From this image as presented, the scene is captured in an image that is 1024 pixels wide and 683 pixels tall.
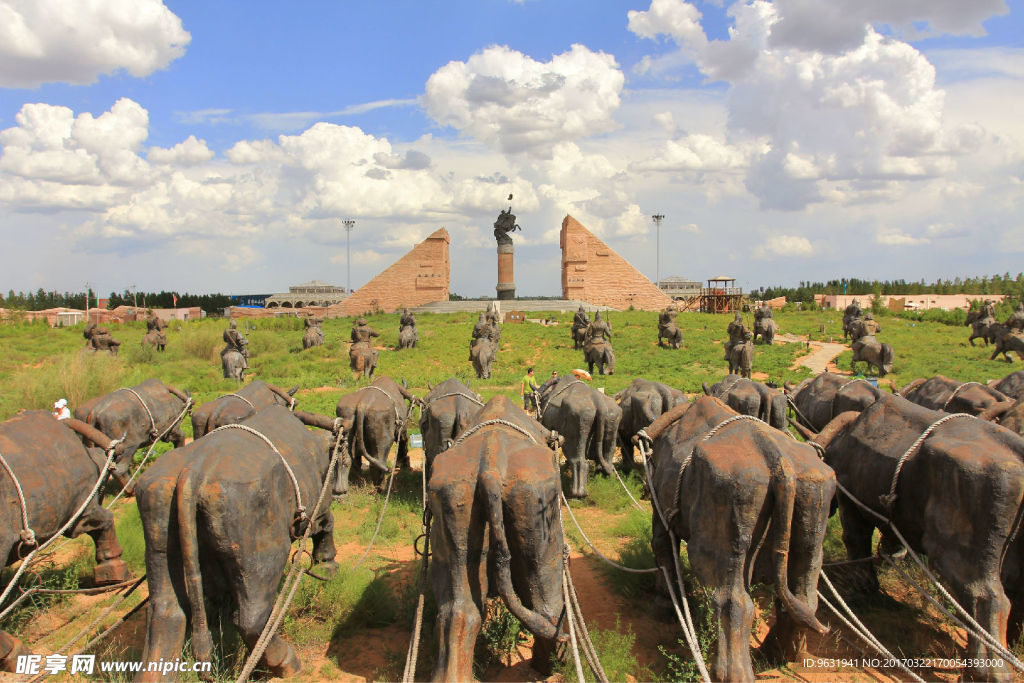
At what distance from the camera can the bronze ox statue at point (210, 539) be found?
395 centimetres

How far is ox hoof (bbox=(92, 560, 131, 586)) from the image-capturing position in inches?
254

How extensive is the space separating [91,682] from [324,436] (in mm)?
2394

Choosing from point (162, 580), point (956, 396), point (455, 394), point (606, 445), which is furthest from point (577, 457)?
point (162, 580)

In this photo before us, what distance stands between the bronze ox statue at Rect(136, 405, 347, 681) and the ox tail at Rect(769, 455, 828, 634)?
332 centimetres

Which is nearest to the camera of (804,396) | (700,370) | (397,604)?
(397,604)

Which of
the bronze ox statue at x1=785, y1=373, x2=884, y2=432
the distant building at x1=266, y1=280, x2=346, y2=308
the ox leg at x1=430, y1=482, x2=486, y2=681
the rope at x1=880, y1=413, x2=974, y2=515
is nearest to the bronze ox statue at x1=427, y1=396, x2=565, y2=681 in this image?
the ox leg at x1=430, y1=482, x2=486, y2=681

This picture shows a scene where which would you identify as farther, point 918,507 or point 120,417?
point 120,417

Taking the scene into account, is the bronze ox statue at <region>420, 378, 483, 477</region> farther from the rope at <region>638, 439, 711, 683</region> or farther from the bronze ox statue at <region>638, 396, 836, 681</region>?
the bronze ox statue at <region>638, 396, 836, 681</region>

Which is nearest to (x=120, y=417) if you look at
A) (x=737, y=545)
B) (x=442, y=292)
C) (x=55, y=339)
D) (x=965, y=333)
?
(x=737, y=545)

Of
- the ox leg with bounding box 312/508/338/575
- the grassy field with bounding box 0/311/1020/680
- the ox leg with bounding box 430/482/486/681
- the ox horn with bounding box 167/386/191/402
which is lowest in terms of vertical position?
the grassy field with bounding box 0/311/1020/680

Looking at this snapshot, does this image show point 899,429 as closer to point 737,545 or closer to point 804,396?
point 737,545

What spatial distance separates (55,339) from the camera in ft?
97.8

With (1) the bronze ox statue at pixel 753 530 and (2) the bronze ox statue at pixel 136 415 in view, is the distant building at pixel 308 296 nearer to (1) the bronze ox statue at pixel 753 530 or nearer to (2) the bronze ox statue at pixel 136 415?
(2) the bronze ox statue at pixel 136 415

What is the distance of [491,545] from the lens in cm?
398
